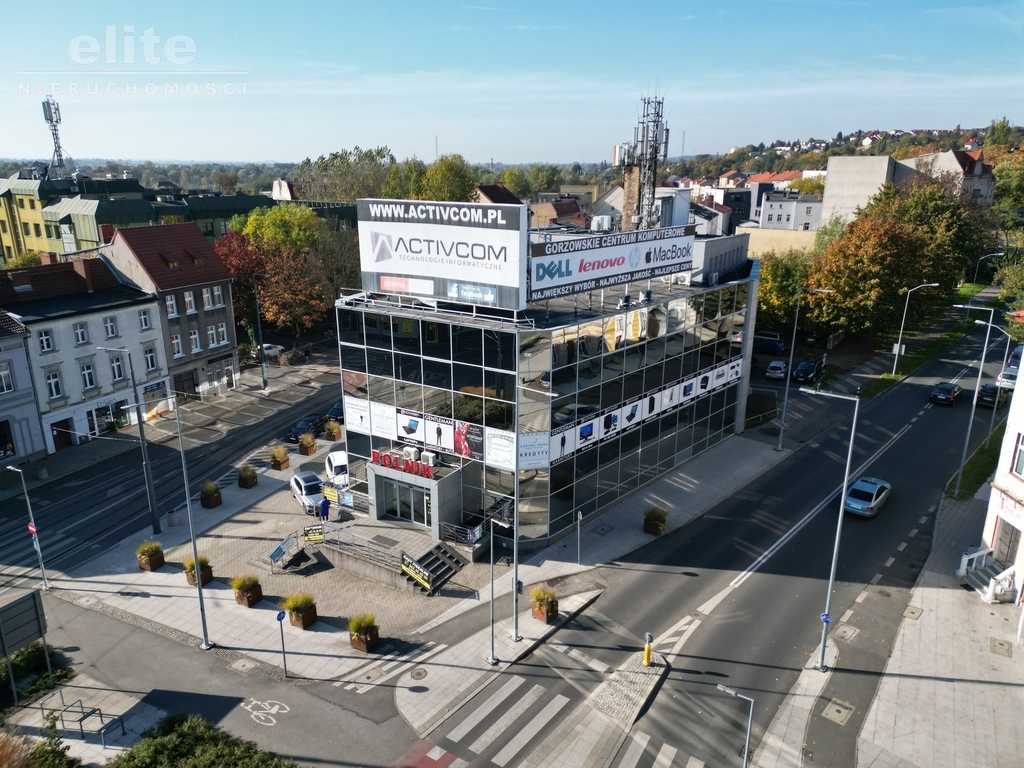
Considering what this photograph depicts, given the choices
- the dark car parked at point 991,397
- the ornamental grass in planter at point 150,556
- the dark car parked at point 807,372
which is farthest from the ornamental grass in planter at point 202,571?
the dark car parked at point 991,397

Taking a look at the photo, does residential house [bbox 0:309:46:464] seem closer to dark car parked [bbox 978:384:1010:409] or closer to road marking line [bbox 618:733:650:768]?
road marking line [bbox 618:733:650:768]

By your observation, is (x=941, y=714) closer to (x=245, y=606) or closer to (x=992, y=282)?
(x=245, y=606)

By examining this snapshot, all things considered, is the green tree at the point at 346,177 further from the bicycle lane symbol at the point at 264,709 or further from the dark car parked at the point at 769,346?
the bicycle lane symbol at the point at 264,709

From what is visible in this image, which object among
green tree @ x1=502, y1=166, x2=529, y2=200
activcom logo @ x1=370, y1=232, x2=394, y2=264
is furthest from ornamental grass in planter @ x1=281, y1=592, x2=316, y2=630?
green tree @ x1=502, y1=166, x2=529, y2=200

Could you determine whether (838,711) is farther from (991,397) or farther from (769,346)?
(769,346)

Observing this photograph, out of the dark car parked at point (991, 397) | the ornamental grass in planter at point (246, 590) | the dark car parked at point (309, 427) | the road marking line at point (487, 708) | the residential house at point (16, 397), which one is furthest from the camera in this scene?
the dark car parked at point (991, 397)
